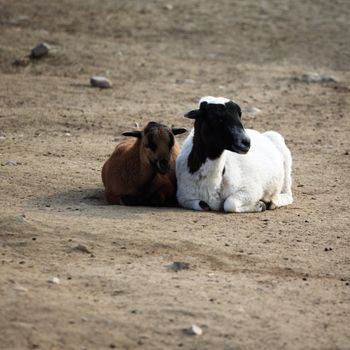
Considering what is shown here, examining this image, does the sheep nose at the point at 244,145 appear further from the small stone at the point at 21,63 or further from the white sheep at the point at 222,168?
the small stone at the point at 21,63

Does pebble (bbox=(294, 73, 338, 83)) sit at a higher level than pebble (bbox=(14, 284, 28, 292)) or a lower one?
lower

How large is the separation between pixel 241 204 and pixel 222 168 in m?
0.41

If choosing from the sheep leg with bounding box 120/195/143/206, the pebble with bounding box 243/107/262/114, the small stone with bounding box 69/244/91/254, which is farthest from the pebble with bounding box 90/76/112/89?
the small stone with bounding box 69/244/91/254

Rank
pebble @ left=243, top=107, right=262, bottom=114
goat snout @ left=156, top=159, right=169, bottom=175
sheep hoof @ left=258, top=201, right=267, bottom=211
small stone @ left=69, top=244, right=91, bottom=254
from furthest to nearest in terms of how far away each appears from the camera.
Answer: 1. pebble @ left=243, top=107, right=262, bottom=114
2. sheep hoof @ left=258, top=201, right=267, bottom=211
3. goat snout @ left=156, top=159, right=169, bottom=175
4. small stone @ left=69, top=244, right=91, bottom=254

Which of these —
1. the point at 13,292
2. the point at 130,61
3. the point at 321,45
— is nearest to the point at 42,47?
the point at 130,61

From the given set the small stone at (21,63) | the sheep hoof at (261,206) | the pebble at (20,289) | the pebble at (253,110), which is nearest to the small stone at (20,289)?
the pebble at (20,289)

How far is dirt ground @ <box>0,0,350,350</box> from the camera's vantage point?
700 cm

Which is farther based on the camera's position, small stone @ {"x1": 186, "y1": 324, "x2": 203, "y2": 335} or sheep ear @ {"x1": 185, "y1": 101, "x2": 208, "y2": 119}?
sheep ear @ {"x1": 185, "y1": 101, "x2": 208, "y2": 119}

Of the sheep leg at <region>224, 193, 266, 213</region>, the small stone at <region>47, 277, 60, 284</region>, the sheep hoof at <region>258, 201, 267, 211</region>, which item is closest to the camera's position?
the small stone at <region>47, 277, 60, 284</region>

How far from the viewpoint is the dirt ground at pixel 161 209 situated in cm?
700

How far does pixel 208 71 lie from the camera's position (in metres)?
18.2

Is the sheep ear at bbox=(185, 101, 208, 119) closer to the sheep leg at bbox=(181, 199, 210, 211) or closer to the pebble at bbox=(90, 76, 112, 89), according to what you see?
the sheep leg at bbox=(181, 199, 210, 211)

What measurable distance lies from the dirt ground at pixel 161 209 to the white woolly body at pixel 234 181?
198mm

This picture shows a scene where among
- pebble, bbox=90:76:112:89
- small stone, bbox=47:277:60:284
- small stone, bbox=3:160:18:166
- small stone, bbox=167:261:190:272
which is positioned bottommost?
pebble, bbox=90:76:112:89
